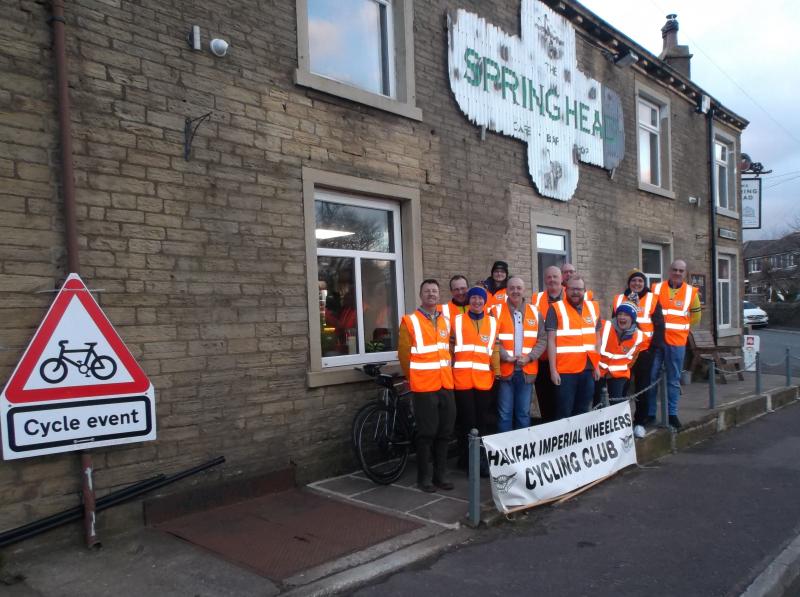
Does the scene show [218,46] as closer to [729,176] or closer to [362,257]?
[362,257]

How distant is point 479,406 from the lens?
6.09 metres

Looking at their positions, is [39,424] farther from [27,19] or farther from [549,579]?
[549,579]

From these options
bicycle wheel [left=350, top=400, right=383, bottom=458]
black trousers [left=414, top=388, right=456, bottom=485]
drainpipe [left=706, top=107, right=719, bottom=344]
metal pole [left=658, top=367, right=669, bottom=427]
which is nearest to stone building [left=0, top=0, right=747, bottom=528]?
bicycle wheel [left=350, top=400, right=383, bottom=458]

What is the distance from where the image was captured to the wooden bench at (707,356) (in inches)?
517

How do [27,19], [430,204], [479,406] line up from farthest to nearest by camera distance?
[430,204] < [479,406] < [27,19]

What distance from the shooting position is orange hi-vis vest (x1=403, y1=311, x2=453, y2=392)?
18.0 ft

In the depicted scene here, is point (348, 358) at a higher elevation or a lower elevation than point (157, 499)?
higher

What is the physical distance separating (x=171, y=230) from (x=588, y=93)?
8.00m

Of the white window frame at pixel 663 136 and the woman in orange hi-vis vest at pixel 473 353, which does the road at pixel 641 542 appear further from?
the white window frame at pixel 663 136

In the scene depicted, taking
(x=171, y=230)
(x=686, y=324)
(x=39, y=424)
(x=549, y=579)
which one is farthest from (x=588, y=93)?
(x=39, y=424)

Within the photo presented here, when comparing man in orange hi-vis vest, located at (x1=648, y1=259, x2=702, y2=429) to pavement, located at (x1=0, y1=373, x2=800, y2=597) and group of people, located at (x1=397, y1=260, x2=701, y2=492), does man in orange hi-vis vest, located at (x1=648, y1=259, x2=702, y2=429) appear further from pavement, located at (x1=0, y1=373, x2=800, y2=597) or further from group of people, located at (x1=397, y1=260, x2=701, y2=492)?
pavement, located at (x1=0, y1=373, x2=800, y2=597)

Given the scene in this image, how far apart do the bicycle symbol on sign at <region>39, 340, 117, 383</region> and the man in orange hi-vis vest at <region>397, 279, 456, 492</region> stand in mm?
2408

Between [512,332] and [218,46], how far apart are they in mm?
3737

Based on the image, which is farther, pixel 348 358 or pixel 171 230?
pixel 348 358
